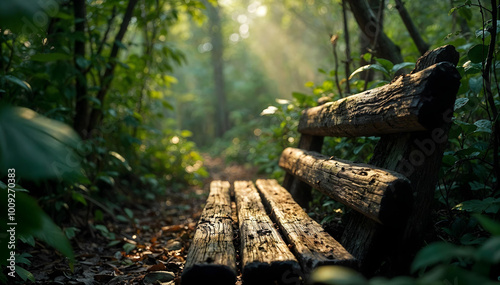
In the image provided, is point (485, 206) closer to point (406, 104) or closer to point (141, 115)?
point (406, 104)

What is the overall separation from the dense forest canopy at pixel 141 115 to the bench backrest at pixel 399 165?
0.74 feet

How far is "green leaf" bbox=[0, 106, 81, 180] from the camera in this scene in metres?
0.66

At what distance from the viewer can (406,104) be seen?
1.44 metres

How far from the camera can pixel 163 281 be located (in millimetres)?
1882

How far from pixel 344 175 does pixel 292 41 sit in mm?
17345

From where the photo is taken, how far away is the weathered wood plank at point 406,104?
54.6 inches

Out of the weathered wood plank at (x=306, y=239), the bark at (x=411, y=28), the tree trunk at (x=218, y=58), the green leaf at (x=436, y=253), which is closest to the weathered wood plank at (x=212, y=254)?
the weathered wood plank at (x=306, y=239)

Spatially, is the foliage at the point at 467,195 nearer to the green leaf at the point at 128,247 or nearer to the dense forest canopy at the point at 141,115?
the dense forest canopy at the point at 141,115

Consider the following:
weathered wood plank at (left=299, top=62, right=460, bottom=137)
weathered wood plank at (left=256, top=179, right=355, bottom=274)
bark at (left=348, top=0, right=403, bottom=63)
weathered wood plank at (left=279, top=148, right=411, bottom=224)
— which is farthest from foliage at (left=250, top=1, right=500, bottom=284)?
bark at (left=348, top=0, right=403, bottom=63)

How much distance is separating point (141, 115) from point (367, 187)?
14.0ft

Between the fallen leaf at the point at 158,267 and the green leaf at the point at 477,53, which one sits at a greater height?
the green leaf at the point at 477,53

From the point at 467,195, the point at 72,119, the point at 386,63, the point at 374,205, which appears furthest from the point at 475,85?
the point at 72,119

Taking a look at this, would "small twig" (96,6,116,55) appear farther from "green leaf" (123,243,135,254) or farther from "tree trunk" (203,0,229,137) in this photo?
"tree trunk" (203,0,229,137)

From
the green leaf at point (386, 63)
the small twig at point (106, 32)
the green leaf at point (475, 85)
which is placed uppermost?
A: the small twig at point (106, 32)
